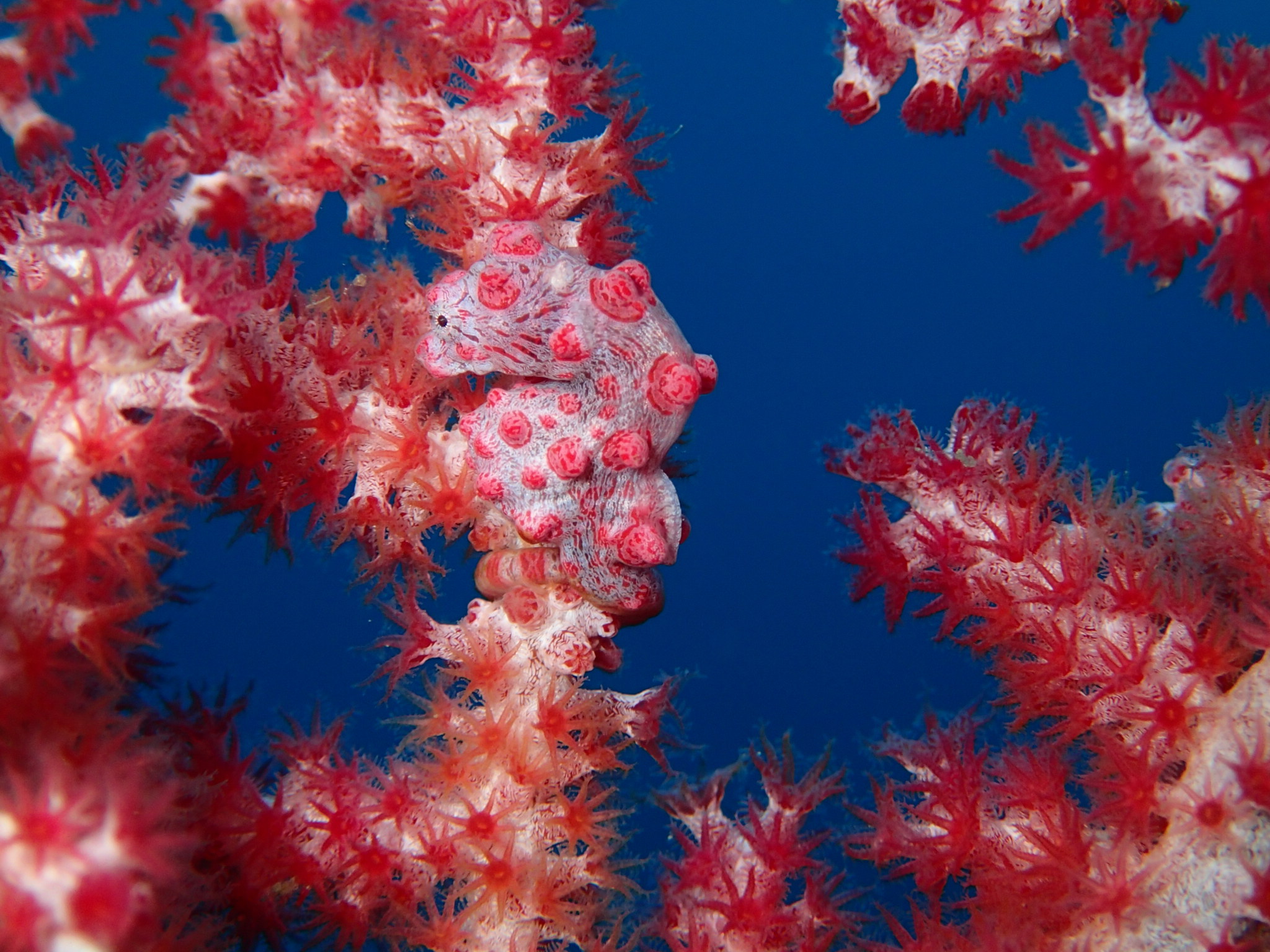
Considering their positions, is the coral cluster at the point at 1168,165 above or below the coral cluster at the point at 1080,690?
above

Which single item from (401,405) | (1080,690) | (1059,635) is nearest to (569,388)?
(401,405)

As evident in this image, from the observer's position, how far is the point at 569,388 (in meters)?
2.53

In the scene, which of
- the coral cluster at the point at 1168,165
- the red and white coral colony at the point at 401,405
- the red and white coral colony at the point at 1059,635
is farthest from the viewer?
the red and white coral colony at the point at 1059,635

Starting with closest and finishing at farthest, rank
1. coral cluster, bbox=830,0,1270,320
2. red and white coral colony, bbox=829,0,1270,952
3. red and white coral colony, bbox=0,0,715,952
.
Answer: coral cluster, bbox=830,0,1270,320 < red and white coral colony, bbox=0,0,715,952 < red and white coral colony, bbox=829,0,1270,952

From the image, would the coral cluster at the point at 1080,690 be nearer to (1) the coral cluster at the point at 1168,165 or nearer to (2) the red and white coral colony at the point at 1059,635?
(2) the red and white coral colony at the point at 1059,635

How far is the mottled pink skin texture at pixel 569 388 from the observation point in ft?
7.93

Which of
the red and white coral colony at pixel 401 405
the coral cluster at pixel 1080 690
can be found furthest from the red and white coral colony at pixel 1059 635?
the red and white coral colony at pixel 401 405

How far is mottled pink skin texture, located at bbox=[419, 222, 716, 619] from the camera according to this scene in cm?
242

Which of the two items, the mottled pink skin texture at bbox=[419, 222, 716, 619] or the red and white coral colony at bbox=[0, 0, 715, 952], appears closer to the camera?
the red and white coral colony at bbox=[0, 0, 715, 952]

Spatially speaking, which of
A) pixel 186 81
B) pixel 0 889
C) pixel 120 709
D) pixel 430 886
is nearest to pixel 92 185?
pixel 186 81

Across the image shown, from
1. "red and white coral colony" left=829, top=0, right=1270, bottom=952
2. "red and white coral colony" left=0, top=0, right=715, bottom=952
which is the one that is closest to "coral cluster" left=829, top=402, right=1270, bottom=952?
"red and white coral colony" left=829, top=0, right=1270, bottom=952

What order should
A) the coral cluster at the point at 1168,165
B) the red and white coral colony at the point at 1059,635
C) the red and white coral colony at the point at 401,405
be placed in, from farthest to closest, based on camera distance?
1. the red and white coral colony at the point at 1059,635
2. the red and white coral colony at the point at 401,405
3. the coral cluster at the point at 1168,165

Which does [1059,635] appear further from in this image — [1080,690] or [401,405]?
[401,405]

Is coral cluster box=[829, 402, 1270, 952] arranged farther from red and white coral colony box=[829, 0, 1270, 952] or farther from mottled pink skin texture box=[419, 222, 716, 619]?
mottled pink skin texture box=[419, 222, 716, 619]
